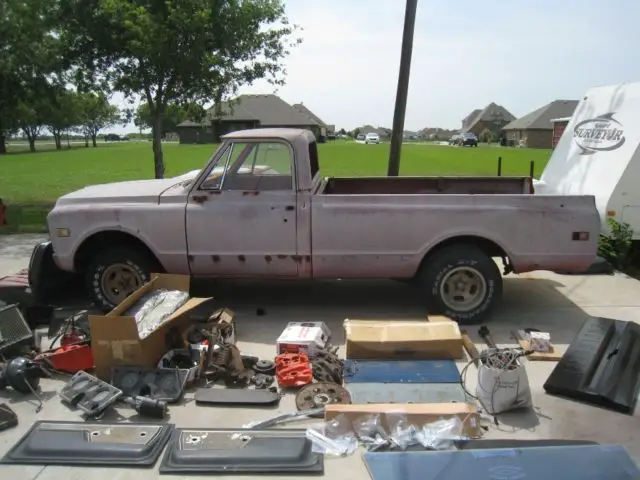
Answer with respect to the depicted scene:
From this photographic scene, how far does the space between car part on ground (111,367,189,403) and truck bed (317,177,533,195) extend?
10.3 feet

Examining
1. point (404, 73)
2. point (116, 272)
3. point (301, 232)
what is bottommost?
point (116, 272)

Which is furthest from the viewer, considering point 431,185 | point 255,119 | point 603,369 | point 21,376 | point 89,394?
point 255,119

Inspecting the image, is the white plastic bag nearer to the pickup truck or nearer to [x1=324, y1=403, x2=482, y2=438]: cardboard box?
[x1=324, y1=403, x2=482, y2=438]: cardboard box

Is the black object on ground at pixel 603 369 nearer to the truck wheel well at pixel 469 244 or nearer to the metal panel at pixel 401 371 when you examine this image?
the metal panel at pixel 401 371

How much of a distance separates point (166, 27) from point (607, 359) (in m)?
9.17

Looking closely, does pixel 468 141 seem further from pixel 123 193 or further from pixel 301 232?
pixel 123 193

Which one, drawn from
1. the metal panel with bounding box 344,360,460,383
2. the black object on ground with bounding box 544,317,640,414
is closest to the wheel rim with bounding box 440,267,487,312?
the metal panel with bounding box 344,360,460,383

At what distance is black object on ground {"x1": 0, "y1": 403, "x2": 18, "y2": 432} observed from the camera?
3883 millimetres

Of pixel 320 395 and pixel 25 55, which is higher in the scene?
pixel 25 55

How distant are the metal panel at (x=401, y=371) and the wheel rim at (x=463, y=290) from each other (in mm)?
993

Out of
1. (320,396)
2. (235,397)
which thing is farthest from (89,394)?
(320,396)

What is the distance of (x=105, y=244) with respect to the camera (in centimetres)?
608

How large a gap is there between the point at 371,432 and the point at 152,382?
5.72 feet

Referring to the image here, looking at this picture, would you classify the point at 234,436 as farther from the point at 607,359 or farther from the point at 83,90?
the point at 83,90
